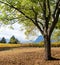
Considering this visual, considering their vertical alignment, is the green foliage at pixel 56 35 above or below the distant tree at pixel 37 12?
below

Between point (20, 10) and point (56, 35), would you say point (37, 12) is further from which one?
point (56, 35)

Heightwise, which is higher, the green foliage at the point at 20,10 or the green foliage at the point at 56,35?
the green foliage at the point at 20,10

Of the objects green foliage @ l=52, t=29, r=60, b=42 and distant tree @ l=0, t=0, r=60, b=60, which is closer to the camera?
distant tree @ l=0, t=0, r=60, b=60

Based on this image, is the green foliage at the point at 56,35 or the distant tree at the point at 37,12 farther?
the green foliage at the point at 56,35

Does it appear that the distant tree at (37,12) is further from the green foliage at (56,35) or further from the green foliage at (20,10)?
the green foliage at (56,35)

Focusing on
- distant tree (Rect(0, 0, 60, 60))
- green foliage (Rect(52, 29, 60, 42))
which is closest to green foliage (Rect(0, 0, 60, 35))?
distant tree (Rect(0, 0, 60, 60))

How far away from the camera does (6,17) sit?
20891 millimetres

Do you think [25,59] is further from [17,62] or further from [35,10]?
[35,10]

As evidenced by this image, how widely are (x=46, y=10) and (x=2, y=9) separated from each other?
11.6ft

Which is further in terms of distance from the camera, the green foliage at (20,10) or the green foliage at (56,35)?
→ the green foliage at (56,35)

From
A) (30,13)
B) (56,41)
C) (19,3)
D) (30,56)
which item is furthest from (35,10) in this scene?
(56,41)

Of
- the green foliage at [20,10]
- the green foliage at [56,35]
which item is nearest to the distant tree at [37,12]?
the green foliage at [20,10]

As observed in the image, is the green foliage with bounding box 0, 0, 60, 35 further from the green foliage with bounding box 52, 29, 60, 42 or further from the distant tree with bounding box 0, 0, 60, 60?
the green foliage with bounding box 52, 29, 60, 42

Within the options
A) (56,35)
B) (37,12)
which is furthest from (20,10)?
(56,35)
